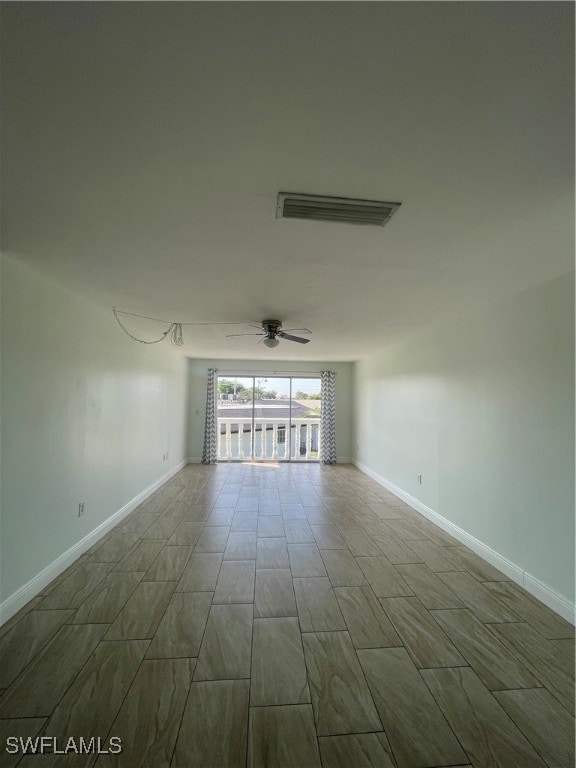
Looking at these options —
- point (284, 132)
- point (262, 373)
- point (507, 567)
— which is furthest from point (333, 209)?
point (262, 373)

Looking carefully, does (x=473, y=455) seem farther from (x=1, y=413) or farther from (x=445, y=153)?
(x=1, y=413)

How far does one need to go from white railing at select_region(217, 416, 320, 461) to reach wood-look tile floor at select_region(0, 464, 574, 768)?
4.29 metres

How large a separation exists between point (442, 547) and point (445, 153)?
3.24 metres

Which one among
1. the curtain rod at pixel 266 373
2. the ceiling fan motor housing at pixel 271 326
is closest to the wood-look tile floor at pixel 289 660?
the ceiling fan motor housing at pixel 271 326

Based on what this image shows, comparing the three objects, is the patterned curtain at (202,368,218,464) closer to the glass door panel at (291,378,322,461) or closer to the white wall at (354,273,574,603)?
the glass door panel at (291,378,322,461)

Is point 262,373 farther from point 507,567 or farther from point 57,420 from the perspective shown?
point 507,567

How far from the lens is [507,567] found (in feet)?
8.88

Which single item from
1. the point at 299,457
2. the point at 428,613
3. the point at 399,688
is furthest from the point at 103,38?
the point at 299,457

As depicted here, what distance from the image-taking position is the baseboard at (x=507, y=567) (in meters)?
2.21

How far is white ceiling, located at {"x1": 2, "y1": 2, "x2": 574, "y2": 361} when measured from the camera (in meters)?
0.81

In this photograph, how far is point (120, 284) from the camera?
2611 millimetres

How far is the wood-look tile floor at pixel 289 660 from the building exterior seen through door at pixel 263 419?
4311 millimetres

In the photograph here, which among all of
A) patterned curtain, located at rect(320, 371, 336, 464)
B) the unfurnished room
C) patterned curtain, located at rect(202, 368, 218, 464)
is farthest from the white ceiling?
patterned curtain, located at rect(320, 371, 336, 464)

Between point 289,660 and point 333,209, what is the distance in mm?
2280
